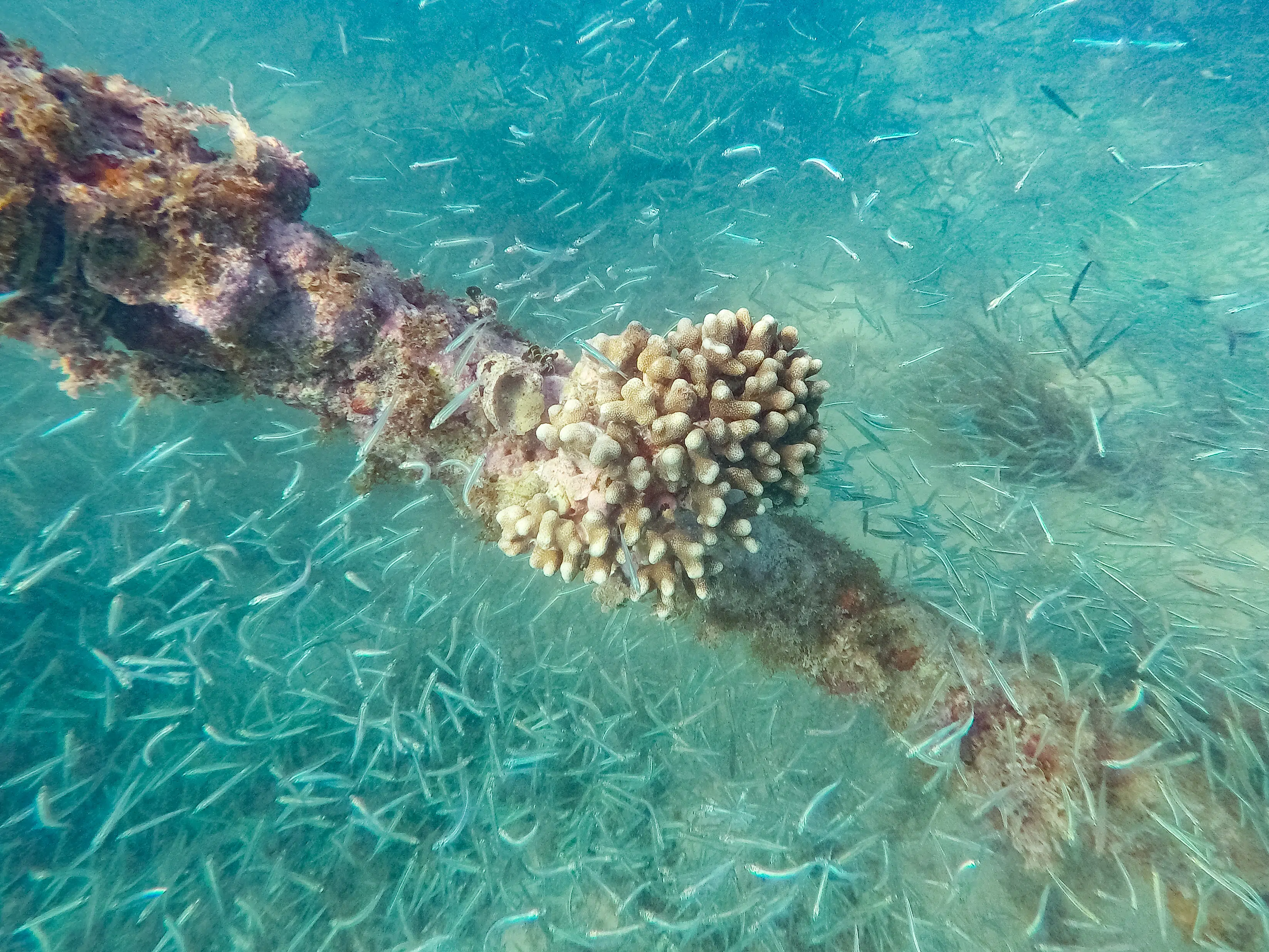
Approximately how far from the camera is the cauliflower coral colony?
11.2 ft

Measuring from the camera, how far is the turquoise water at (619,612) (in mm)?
4289

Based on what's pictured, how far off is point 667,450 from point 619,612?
270 centimetres

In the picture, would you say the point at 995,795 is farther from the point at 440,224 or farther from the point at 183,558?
the point at 440,224

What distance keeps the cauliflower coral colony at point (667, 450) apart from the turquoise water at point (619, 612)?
1.79m

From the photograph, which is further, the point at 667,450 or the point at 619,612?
the point at 619,612

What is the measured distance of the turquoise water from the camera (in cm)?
429

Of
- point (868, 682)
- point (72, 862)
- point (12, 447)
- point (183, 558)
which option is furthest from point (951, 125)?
point (72, 862)

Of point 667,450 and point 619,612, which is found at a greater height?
point 667,450

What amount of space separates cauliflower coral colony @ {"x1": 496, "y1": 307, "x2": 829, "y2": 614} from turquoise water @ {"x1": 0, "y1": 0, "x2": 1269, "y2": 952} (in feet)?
5.88

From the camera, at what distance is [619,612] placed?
552 cm

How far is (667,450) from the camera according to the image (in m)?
3.26

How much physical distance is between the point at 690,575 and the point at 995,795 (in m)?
2.49

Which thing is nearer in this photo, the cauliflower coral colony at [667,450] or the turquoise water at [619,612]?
the cauliflower coral colony at [667,450]

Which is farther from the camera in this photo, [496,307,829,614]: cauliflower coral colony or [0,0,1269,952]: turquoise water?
[0,0,1269,952]: turquoise water
